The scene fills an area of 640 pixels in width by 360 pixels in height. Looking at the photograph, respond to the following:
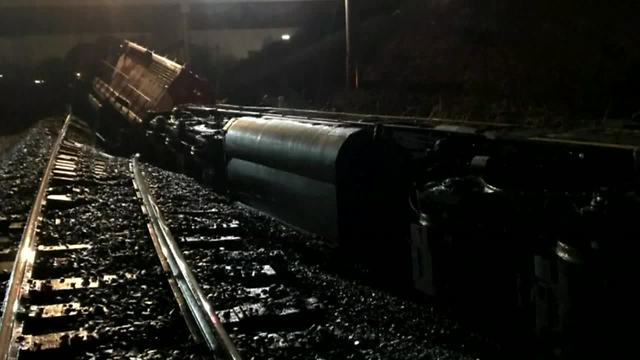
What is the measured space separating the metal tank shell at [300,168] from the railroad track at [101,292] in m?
1.58

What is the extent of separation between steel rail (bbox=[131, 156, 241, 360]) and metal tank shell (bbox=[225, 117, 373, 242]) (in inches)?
60.7

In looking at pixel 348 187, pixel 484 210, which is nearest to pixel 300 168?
pixel 348 187

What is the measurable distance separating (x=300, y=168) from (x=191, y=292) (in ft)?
8.99

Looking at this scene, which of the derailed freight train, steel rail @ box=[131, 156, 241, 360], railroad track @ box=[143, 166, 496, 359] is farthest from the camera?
railroad track @ box=[143, 166, 496, 359]

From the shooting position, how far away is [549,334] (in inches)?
161

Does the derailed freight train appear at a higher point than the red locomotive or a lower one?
lower

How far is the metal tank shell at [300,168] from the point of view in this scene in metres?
6.80

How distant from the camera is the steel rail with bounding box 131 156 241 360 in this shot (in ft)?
13.8

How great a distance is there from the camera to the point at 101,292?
5.47 m

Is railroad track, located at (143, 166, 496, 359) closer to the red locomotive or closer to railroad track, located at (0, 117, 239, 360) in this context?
railroad track, located at (0, 117, 239, 360)

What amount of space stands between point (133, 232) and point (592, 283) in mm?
5391

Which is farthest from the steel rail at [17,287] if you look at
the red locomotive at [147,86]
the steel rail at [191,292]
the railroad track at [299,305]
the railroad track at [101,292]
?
the red locomotive at [147,86]

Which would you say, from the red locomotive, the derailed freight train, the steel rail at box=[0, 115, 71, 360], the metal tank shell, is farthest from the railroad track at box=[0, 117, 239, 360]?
the red locomotive

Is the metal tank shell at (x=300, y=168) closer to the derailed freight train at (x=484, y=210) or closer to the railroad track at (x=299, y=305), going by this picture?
the derailed freight train at (x=484, y=210)
